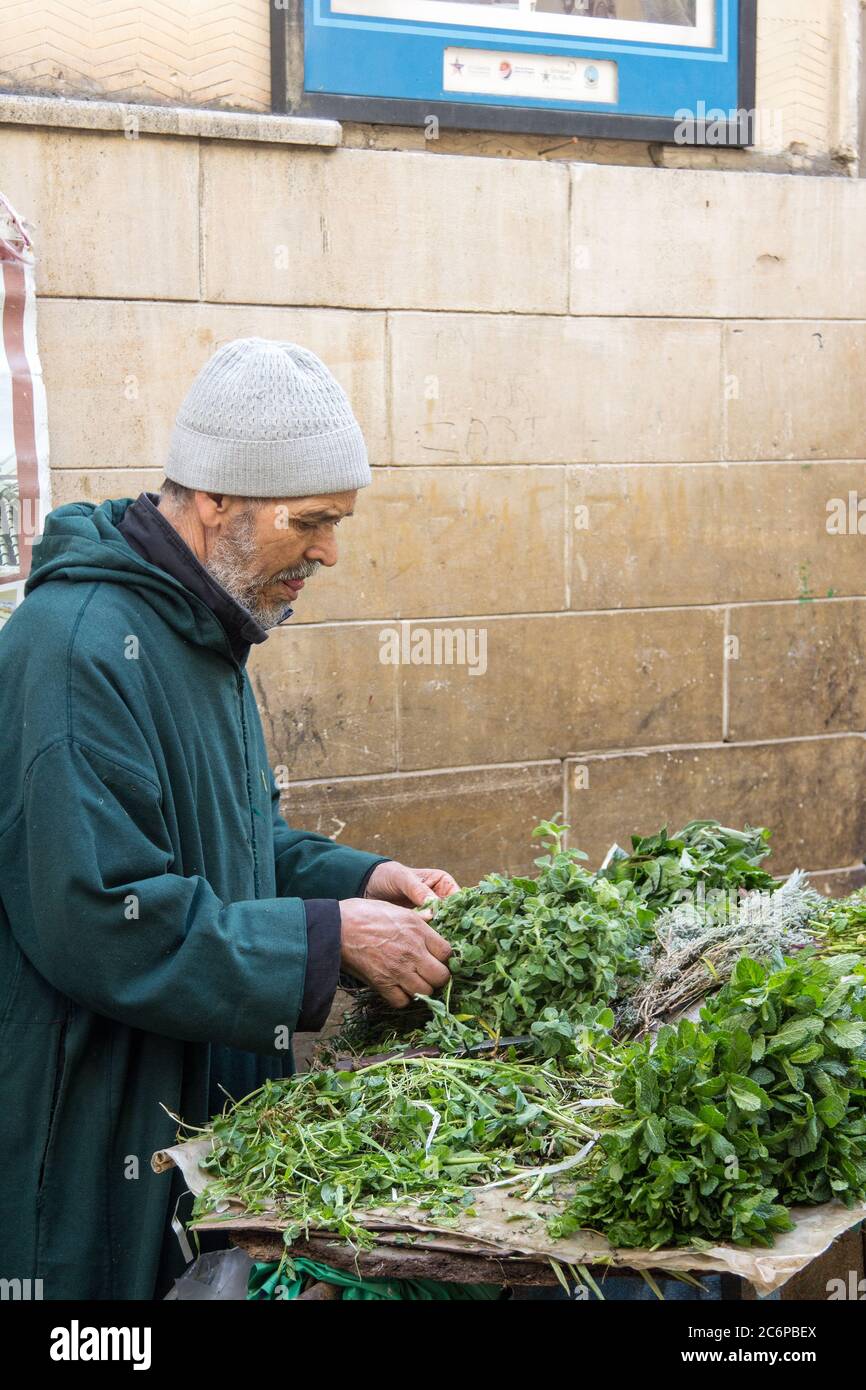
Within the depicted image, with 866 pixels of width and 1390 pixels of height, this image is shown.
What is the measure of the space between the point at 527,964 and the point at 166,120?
10.8 ft

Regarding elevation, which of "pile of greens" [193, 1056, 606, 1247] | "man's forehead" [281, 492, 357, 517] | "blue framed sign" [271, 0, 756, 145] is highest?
"blue framed sign" [271, 0, 756, 145]

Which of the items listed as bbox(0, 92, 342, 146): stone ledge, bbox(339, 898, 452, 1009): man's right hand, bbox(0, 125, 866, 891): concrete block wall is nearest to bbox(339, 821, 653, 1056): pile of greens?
bbox(339, 898, 452, 1009): man's right hand

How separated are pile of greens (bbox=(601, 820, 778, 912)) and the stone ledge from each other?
2.88 meters

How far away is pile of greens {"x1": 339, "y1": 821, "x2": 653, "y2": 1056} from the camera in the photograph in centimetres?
243

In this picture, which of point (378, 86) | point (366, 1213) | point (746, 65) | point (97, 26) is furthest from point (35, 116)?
point (366, 1213)

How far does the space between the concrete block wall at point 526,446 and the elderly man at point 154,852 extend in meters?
2.29

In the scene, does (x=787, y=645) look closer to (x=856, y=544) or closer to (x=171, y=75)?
(x=856, y=544)

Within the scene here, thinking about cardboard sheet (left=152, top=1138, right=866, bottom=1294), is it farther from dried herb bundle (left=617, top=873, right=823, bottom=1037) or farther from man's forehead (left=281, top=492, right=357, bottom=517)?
man's forehead (left=281, top=492, right=357, bottom=517)

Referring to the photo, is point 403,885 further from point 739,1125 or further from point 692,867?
point 739,1125

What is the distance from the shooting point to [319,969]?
2324mm

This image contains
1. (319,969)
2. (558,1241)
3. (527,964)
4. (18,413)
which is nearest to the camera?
(558,1241)

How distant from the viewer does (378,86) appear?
16.2 feet

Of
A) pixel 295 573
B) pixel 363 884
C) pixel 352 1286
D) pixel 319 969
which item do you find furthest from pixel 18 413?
pixel 352 1286

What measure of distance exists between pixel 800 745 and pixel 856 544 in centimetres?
86
